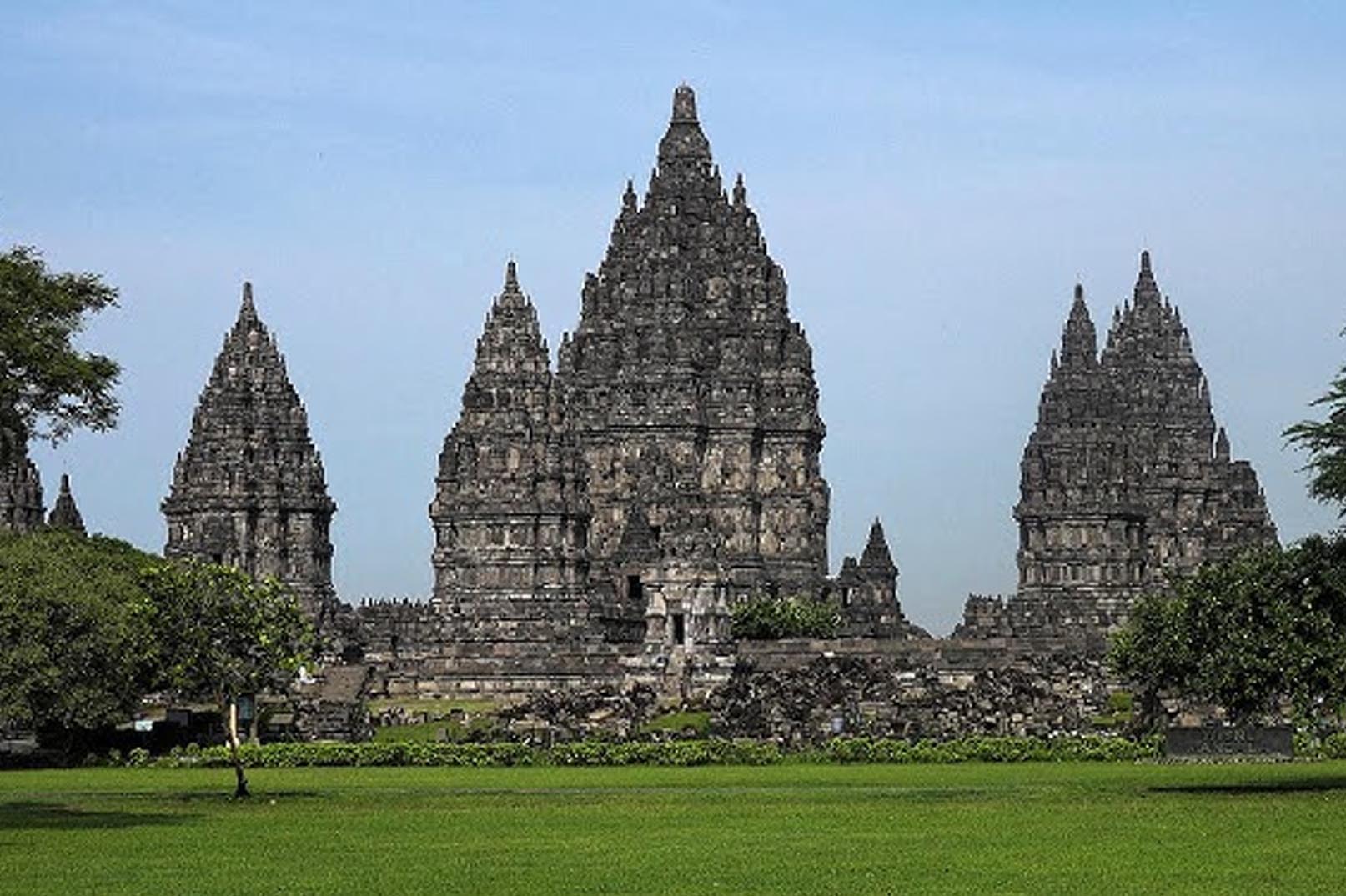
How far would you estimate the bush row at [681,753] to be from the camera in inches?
3954

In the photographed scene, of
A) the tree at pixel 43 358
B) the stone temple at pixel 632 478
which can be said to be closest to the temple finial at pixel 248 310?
the stone temple at pixel 632 478

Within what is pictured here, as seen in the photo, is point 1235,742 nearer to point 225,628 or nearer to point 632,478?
point 225,628

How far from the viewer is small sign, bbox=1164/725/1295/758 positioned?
93.5 metres

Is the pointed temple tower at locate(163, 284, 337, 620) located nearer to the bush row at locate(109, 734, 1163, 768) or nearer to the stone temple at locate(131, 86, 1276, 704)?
the stone temple at locate(131, 86, 1276, 704)

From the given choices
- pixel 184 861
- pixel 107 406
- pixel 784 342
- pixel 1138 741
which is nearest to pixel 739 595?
pixel 784 342

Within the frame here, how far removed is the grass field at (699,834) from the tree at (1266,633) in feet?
7.61

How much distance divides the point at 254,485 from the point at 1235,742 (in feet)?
294

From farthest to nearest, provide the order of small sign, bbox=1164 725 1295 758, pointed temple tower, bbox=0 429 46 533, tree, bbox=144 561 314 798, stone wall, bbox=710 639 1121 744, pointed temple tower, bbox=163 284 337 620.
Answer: pointed temple tower, bbox=0 429 46 533, pointed temple tower, bbox=163 284 337 620, stone wall, bbox=710 639 1121 744, small sign, bbox=1164 725 1295 758, tree, bbox=144 561 314 798

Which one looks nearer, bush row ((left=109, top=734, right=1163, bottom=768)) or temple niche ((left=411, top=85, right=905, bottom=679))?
bush row ((left=109, top=734, right=1163, bottom=768))

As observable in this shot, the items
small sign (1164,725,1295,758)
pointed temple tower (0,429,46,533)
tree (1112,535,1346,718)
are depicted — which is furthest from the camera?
pointed temple tower (0,429,46,533)

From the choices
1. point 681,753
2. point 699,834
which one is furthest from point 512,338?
point 699,834

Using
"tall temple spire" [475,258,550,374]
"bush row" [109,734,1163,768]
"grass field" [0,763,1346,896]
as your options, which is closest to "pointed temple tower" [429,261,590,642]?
"tall temple spire" [475,258,550,374]

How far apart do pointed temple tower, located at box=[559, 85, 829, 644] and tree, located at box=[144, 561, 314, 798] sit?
3440 inches

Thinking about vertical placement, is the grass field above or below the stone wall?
below
